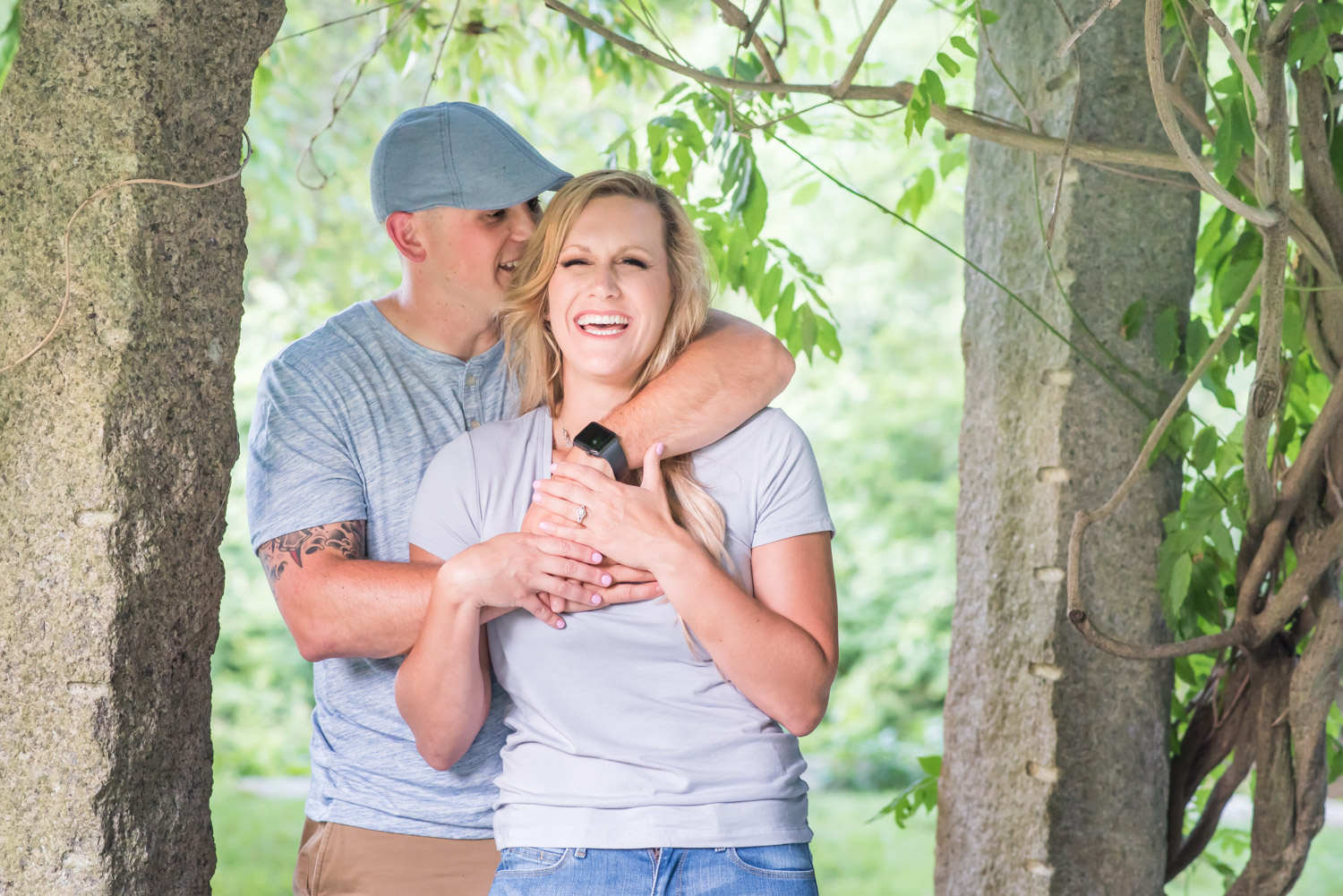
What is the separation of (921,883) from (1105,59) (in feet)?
15.3

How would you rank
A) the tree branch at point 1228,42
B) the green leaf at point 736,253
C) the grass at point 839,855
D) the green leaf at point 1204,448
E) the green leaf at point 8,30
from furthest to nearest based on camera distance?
1. the grass at point 839,855
2. the green leaf at point 736,253
3. the green leaf at point 1204,448
4. the tree branch at point 1228,42
5. the green leaf at point 8,30

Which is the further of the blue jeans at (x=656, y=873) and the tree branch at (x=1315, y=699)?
the tree branch at (x=1315, y=699)

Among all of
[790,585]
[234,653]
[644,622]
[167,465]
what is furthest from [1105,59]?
[234,653]

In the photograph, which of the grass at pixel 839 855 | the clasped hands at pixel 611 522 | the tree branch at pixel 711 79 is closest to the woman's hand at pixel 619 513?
the clasped hands at pixel 611 522

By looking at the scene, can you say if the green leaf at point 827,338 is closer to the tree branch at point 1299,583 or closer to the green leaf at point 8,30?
the tree branch at point 1299,583

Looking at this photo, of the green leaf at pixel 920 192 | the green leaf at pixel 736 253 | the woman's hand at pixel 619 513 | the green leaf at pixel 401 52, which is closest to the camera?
the woman's hand at pixel 619 513

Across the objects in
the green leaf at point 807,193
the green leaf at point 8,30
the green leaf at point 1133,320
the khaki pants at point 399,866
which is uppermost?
the green leaf at point 807,193

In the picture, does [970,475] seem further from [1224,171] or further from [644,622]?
[644,622]

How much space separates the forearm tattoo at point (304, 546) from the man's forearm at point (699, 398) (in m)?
0.44

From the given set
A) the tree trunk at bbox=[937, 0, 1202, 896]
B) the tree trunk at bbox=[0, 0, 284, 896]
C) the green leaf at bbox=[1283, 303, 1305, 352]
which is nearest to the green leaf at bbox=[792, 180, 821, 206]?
the tree trunk at bbox=[937, 0, 1202, 896]

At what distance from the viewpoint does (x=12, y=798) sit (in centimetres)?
131

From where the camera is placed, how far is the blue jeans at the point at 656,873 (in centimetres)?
144

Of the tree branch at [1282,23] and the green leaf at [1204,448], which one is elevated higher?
the tree branch at [1282,23]

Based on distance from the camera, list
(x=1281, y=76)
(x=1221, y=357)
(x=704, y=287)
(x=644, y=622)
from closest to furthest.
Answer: (x=644, y=622)
(x=1281, y=76)
(x=704, y=287)
(x=1221, y=357)
